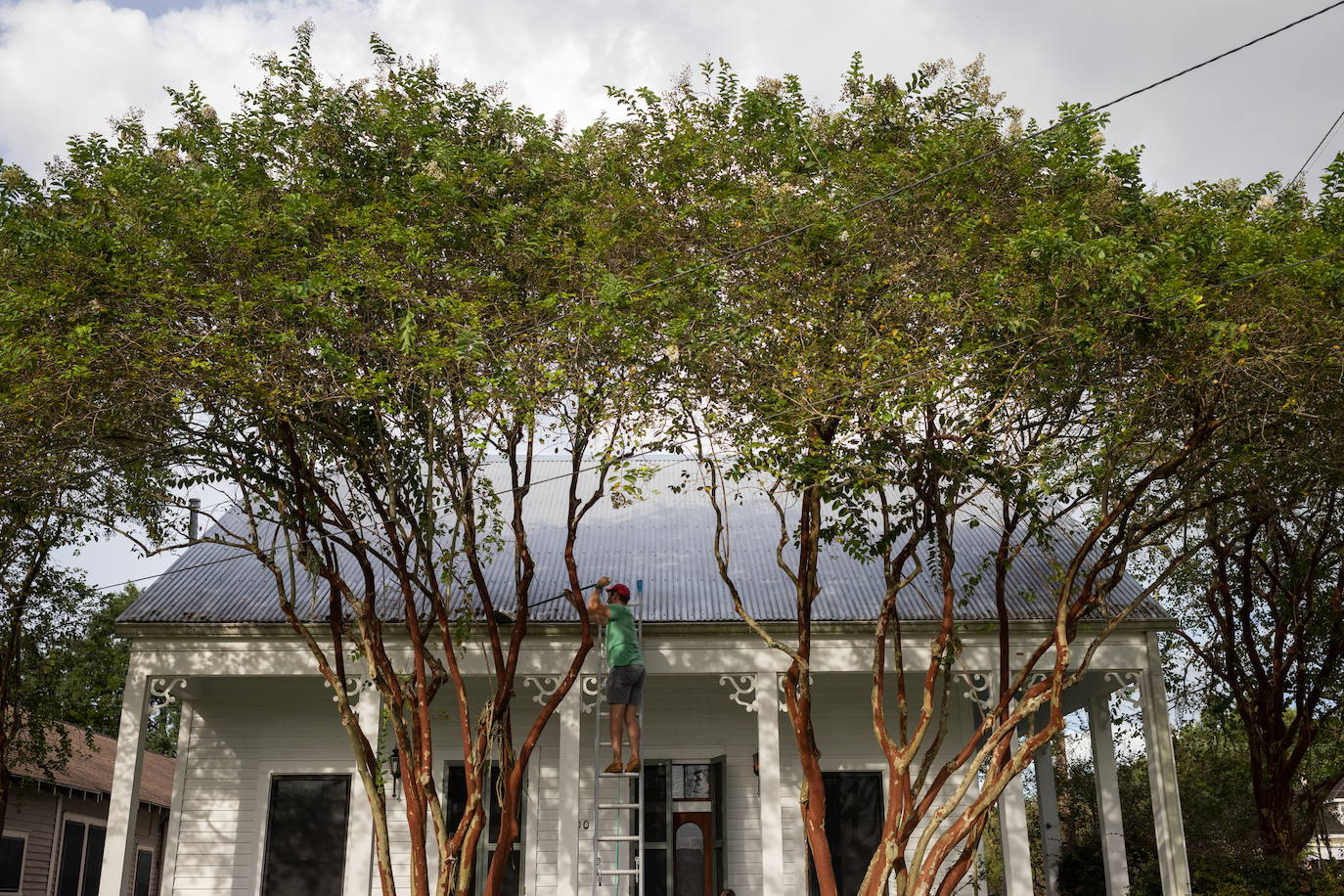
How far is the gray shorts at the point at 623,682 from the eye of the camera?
1312cm

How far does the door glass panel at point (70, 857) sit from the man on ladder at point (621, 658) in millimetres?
15144

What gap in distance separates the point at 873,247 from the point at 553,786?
8696mm

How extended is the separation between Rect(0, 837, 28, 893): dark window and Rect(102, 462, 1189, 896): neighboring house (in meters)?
7.29

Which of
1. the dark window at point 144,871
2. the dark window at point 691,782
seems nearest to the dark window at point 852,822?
the dark window at point 691,782

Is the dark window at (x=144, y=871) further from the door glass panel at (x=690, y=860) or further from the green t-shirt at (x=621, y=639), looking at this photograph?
the green t-shirt at (x=621, y=639)

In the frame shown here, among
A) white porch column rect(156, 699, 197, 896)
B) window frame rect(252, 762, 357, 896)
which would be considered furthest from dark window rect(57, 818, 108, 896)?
window frame rect(252, 762, 357, 896)

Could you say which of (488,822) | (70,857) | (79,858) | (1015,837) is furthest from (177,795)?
(1015,837)

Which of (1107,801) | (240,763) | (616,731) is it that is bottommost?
(1107,801)

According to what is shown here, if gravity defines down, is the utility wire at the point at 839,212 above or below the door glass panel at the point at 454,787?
above

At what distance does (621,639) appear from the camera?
1329 centimetres

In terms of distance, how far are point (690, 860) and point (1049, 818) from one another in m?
5.51

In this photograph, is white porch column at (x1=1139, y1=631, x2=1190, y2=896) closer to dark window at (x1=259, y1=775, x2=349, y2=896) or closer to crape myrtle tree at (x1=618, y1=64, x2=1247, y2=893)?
crape myrtle tree at (x1=618, y1=64, x2=1247, y2=893)

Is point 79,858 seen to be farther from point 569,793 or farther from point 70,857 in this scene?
point 569,793

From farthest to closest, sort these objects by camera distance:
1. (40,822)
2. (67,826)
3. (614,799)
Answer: (67,826) < (40,822) < (614,799)
